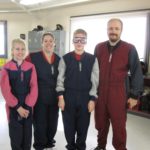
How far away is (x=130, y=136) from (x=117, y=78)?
1309 millimetres

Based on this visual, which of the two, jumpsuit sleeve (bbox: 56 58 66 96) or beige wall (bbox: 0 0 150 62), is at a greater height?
beige wall (bbox: 0 0 150 62)

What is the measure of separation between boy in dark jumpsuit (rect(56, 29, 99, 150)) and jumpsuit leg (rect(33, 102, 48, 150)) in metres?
0.21

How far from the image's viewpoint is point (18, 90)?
6.84ft

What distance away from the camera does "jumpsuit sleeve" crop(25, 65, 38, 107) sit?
6.93 feet

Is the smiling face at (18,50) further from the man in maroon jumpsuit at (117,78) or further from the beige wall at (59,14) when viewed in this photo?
the beige wall at (59,14)

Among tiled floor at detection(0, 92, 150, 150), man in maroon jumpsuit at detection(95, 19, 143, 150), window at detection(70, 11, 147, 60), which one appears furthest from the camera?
window at detection(70, 11, 147, 60)

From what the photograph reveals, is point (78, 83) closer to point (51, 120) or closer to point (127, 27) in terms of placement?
point (51, 120)

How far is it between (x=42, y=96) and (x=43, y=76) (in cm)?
20

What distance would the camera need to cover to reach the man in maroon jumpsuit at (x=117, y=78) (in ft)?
7.42

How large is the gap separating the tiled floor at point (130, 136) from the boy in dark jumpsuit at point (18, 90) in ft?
2.24

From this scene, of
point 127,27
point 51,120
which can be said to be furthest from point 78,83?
point 127,27

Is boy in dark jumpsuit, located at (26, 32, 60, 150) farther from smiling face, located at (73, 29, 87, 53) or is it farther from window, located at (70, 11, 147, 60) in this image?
window, located at (70, 11, 147, 60)

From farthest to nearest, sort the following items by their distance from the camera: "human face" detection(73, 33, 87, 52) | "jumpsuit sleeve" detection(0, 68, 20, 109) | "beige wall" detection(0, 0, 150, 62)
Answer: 1. "beige wall" detection(0, 0, 150, 62)
2. "human face" detection(73, 33, 87, 52)
3. "jumpsuit sleeve" detection(0, 68, 20, 109)

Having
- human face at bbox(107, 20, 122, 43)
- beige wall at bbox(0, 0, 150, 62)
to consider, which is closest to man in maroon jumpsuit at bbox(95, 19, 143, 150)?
human face at bbox(107, 20, 122, 43)
